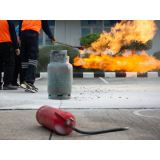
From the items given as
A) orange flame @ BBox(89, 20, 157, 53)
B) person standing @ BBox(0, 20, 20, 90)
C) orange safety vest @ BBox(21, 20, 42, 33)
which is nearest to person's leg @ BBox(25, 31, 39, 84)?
orange safety vest @ BBox(21, 20, 42, 33)

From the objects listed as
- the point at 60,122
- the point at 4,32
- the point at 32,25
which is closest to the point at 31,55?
the point at 32,25

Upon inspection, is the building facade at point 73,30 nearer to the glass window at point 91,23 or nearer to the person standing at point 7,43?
the glass window at point 91,23

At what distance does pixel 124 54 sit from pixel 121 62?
0.61 meters

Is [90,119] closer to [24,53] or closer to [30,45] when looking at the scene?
[30,45]

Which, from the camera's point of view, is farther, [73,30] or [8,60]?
[73,30]

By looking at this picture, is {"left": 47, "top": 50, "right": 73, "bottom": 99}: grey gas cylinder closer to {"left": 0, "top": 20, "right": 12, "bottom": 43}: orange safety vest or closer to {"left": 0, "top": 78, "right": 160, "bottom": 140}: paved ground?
{"left": 0, "top": 78, "right": 160, "bottom": 140}: paved ground

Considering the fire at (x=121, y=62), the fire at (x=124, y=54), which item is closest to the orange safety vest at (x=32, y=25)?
the fire at (x=124, y=54)

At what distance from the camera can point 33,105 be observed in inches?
156

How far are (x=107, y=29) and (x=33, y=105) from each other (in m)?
11.5

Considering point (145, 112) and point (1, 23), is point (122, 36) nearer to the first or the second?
point (1, 23)

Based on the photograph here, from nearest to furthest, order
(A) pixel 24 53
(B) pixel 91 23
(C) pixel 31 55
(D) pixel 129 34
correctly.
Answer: (C) pixel 31 55 < (A) pixel 24 53 < (D) pixel 129 34 < (B) pixel 91 23

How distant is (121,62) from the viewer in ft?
42.6

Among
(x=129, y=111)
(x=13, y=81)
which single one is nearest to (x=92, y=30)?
(x=13, y=81)

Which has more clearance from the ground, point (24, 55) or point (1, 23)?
point (1, 23)
